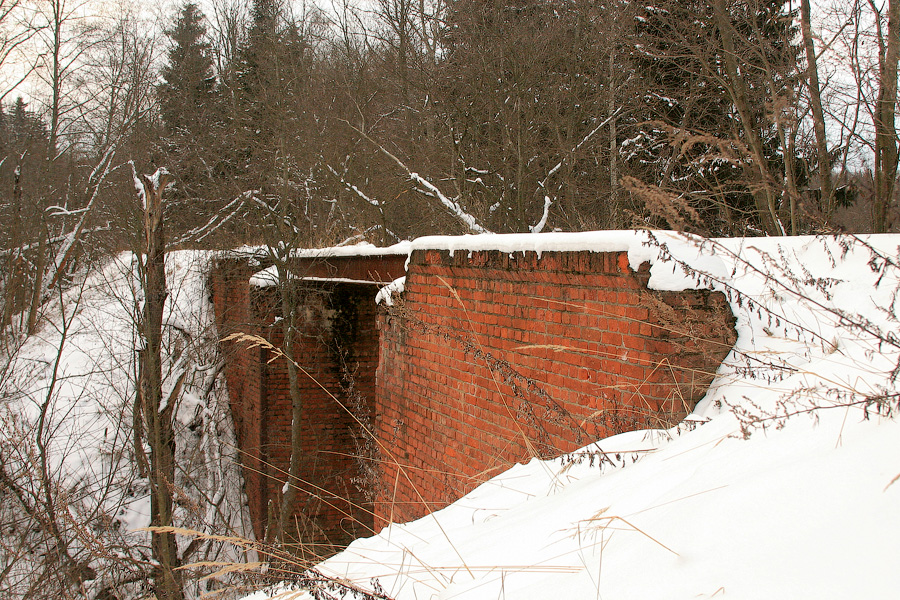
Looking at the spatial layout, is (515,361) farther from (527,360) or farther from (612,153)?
(612,153)

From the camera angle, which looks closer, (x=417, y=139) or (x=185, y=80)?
(x=417, y=139)

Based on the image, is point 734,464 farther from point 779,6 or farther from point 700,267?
point 779,6

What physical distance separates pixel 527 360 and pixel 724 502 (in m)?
2.30

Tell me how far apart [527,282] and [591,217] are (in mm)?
7544

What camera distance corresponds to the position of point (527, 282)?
142 inches

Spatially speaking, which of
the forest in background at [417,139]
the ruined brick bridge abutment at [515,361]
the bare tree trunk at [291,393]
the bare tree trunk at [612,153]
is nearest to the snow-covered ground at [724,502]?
the ruined brick bridge abutment at [515,361]

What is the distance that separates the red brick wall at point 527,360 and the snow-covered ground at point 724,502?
16cm

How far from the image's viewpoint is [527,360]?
12.0ft

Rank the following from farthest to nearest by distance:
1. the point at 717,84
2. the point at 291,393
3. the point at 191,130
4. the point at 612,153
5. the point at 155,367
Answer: the point at 191,130 → the point at 612,153 → the point at 717,84 → the point at 291,393 → the point at 155,367

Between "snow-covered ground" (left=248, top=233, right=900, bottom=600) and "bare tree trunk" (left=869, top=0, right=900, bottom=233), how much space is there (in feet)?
11.9

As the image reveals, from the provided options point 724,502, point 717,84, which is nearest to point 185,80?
point 717,84

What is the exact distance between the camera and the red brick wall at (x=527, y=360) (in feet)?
9.07

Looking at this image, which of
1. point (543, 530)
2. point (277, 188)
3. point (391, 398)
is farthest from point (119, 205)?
point (543, 530)

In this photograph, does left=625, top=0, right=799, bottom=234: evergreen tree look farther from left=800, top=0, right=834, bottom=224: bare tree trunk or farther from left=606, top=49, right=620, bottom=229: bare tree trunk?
left=606, top=49, right=620, bottom=229: bare tree trunk
